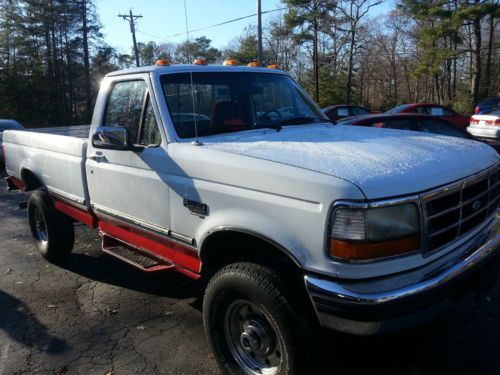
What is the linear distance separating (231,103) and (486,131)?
35.6 ft

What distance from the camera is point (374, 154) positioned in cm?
260

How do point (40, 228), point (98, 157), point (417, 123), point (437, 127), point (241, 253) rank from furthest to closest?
point (417, 123)
point (437, 127)
point (40, 228)
point (98, 157)
point (241, 253)

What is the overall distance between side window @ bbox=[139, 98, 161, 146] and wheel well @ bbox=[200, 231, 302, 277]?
93cm

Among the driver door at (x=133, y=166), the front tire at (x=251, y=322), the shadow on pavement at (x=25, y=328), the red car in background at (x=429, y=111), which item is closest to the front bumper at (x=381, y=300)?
the front tire at (x=251, y=322)

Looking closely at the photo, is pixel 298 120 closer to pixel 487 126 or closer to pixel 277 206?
pixel 277 206

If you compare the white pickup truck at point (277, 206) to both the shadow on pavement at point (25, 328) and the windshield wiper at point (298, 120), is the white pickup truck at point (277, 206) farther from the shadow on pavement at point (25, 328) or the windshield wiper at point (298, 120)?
the shadow on pavement at point (25, 328)

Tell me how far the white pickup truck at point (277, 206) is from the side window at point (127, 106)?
0.02 meters

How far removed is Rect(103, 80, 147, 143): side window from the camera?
3594 mm

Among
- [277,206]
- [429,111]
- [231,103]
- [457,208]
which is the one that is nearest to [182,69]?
[231,103]

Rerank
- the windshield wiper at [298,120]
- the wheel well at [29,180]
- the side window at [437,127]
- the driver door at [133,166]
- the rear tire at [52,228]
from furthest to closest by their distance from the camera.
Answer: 1. the side window at [437,127]
2. the wheel well at [29,180]
3. the rear tire at [52,228]
4. the windshield wiper at [298,120]
5. the driver door at [133,166]

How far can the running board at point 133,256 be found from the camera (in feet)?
11.3

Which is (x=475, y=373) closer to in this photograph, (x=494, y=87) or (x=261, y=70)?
(x=261, y=70)

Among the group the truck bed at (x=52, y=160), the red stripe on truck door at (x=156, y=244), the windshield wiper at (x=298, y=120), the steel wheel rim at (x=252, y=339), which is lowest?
the steel wheel rim at (x=252, y=339)

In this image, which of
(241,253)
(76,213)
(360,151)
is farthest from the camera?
(76,213)
